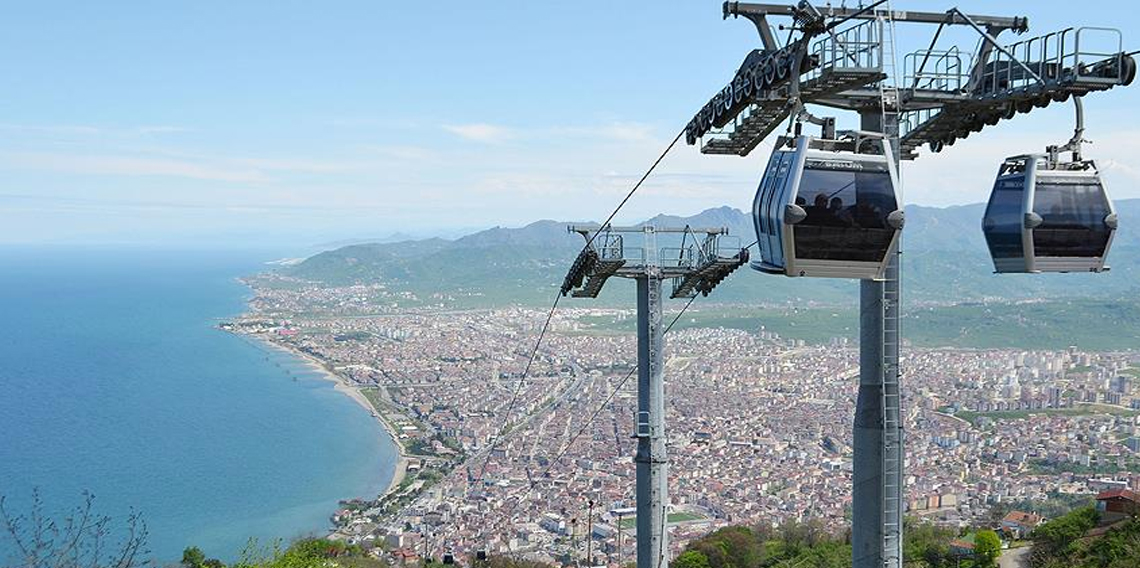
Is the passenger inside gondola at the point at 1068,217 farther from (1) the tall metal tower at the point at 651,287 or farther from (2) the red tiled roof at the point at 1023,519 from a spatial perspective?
(2) the red tiled roof at the point at 1023,519

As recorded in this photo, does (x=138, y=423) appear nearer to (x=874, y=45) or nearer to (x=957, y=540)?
(x=957, y=540)

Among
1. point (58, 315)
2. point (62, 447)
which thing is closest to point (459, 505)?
point (62, 447)

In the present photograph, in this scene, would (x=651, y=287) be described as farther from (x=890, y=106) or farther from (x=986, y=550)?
(x=986, y=550)

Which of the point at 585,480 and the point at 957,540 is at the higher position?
the point at 957,540

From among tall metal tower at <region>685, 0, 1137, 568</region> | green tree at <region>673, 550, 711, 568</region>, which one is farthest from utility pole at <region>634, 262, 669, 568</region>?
green tree at <region>673, 550, 711, 568</region>

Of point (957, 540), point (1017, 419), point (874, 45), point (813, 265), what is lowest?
point (1017, 419)

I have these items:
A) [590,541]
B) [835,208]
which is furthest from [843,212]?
[590,541]

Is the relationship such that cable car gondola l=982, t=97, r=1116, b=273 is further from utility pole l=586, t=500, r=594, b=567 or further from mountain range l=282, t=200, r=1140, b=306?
mountain range l=282, t=200, r=1140, b=306
